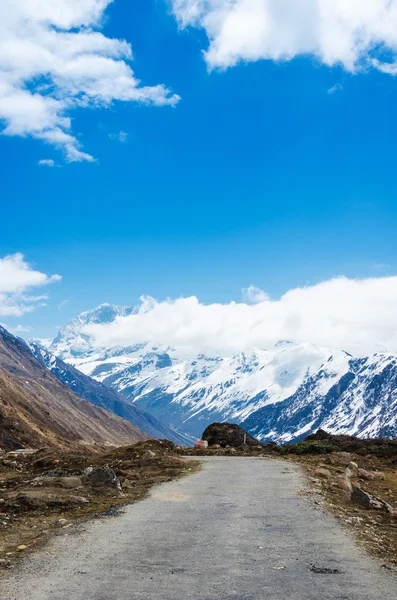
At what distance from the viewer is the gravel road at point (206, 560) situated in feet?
29.6

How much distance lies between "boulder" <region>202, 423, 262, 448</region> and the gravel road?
3586 cm

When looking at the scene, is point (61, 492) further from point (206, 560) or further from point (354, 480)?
point (354, 480)

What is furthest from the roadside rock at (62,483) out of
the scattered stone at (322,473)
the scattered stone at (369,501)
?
the scattered stone at (322,473)

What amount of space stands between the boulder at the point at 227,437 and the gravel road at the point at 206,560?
35.9 m

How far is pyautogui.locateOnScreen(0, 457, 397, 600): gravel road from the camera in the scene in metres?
9.02

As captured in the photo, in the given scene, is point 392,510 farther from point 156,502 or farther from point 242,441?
point 242,441

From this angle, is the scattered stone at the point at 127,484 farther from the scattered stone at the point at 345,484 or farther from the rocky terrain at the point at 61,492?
the scattered stone at the point at 345,484

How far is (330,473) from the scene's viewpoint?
2652 centimetres

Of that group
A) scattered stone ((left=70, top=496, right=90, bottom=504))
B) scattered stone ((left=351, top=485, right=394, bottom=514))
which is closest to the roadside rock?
scattered stone ((left=70, top=496, right=90, bottom=504))

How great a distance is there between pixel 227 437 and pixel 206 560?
144 ft

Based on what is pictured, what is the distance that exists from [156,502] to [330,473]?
11.9 metres

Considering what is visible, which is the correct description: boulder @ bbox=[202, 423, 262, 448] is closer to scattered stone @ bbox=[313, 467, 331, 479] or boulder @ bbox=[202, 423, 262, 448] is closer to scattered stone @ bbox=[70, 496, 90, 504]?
scattered stone @ bbox=[313, 467, 331, 479]

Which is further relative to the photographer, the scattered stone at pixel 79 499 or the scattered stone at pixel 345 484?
the scattered stone at pixel 345 484

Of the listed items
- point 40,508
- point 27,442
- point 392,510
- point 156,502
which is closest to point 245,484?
point 156,502
